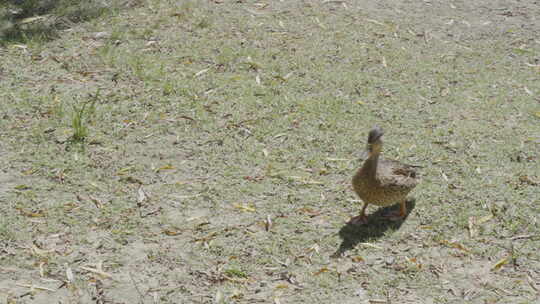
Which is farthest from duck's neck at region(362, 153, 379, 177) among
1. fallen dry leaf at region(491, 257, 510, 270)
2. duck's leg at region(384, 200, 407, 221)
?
fallen dry leaf at region(491, 257, 510, 270)

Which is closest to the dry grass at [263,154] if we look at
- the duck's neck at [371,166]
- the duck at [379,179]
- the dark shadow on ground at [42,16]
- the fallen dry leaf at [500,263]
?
the fallen dry leaf at [500,263]

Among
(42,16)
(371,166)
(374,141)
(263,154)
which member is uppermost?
(374,141)

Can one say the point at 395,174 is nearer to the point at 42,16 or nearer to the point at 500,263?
the point at 500,263

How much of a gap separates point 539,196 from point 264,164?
2455 millimetres

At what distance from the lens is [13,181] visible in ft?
18.3

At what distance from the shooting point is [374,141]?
480cm

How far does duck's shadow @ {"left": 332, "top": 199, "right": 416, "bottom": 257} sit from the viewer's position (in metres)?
4.97

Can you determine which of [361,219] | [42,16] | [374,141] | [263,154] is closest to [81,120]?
[263,154]

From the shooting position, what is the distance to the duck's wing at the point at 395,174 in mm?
4891

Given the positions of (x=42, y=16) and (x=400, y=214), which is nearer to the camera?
(x=400, y=214)

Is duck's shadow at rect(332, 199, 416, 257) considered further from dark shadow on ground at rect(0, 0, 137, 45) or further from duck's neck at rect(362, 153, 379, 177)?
dark shadow on ground at rect(0, 0, 137, 45)

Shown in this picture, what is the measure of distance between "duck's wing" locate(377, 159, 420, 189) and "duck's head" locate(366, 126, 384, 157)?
0.62ft

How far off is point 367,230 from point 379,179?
1.63 ft

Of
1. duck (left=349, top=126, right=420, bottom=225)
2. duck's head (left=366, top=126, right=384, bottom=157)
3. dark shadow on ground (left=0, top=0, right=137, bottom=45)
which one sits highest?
duck's head (left=366, top=126, right=384, bottom=157)
